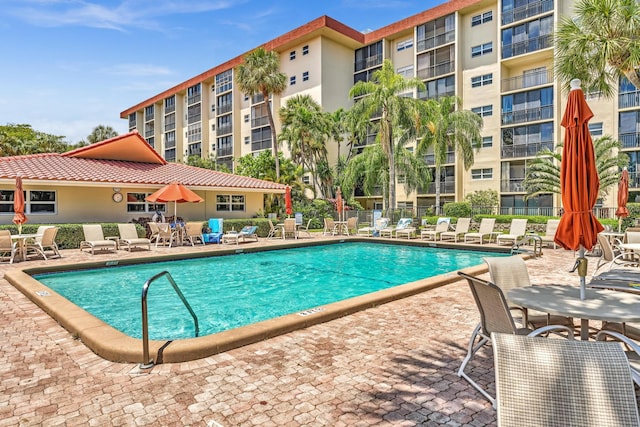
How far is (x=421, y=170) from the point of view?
1216 inches

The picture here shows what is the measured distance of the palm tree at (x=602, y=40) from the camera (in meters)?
10.9

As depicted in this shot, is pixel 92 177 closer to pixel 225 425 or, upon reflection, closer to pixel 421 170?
pixel 225 425

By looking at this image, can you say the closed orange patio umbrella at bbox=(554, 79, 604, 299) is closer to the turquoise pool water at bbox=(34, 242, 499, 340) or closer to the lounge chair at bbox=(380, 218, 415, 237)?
the turquoise pool water at bbox=(34, 242, 499, 340)

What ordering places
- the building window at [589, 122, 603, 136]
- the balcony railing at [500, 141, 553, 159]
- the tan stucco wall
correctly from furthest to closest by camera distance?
the balcony railing at [500, 141, 553, 159]
the building window at [589, 122, 603, 136]
the tan stucco wall

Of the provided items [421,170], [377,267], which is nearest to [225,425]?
[377,267]

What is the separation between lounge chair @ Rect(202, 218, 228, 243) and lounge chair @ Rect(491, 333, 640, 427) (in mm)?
16749

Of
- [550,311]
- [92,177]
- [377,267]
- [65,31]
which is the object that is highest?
[65,31]

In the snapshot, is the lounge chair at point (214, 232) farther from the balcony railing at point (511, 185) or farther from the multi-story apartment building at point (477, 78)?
the balcony railing at point (511, 185)

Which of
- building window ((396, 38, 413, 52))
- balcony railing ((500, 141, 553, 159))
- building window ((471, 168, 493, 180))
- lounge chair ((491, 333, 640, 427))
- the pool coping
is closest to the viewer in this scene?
lounge chair ((491, 333, 640, 427))

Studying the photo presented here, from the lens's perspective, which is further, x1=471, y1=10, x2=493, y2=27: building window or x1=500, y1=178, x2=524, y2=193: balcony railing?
x1=471, y1=10, x2=493, y2=27: building window

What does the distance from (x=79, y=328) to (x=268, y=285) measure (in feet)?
17.5

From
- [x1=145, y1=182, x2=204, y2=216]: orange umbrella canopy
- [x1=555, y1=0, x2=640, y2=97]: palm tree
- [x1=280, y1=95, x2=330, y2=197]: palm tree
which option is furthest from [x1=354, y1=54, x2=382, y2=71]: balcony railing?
[x1=145, y1=182, x2=204, y2=216]: orange umbrella canopy

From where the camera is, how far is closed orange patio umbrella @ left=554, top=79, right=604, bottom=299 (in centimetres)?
415

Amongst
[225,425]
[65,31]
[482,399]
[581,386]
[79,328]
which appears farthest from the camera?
[65,31]
